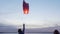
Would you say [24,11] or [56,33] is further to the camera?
[24,11]

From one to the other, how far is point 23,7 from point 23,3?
18cm

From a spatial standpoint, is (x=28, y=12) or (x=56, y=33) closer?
(x=56, y=33)

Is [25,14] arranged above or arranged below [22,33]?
above

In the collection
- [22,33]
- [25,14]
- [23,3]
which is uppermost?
[23,3]

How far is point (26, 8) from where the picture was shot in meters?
6.80

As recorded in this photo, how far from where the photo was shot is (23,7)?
6.82 meters

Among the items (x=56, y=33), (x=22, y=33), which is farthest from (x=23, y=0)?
(x=56, y=33)

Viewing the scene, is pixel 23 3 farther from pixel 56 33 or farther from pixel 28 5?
pixel 56 33

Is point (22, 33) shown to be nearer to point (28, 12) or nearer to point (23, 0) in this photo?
point (28, 12)

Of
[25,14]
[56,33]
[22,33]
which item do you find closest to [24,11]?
[25,14]

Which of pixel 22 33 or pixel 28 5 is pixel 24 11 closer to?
pixel 28 5

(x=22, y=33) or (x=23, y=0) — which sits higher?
(x=23, y=0)

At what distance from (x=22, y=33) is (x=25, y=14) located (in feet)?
2.44

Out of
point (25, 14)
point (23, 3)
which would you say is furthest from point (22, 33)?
point (23, 3)
